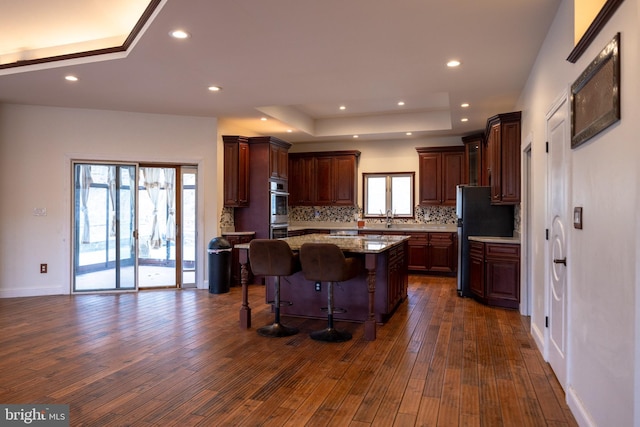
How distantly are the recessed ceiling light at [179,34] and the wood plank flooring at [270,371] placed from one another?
2.72m

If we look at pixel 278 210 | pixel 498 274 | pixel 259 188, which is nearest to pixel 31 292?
pixel 259 188

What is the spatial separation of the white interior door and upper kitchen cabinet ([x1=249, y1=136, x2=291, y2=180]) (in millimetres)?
4531

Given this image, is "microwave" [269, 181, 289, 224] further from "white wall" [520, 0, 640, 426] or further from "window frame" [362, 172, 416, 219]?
"white wall" [520, 0, 640, 426]

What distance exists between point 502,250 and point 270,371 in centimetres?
342

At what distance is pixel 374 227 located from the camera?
329 inches

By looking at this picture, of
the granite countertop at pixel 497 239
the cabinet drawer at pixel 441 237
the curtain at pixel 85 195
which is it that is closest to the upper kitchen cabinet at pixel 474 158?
the cabinet drawer at pixel 441 237

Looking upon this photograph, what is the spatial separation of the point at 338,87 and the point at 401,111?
2758 mm

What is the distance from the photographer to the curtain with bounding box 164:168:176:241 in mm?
6602

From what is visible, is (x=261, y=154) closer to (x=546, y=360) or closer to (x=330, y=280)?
(x=330, y=280)

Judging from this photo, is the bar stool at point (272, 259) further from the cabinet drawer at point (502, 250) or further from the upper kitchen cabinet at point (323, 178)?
the upper kitchen cabinet at point (323, 178)

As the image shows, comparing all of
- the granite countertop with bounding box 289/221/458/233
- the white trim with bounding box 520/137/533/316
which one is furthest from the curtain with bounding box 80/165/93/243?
the white trim with bounding box 520/137/533/316

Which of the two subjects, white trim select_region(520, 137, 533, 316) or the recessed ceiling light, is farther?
white trim select_region(520, 137, 533, 316)

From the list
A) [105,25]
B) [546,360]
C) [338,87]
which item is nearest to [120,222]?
[105,25]

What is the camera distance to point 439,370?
10.7ft
